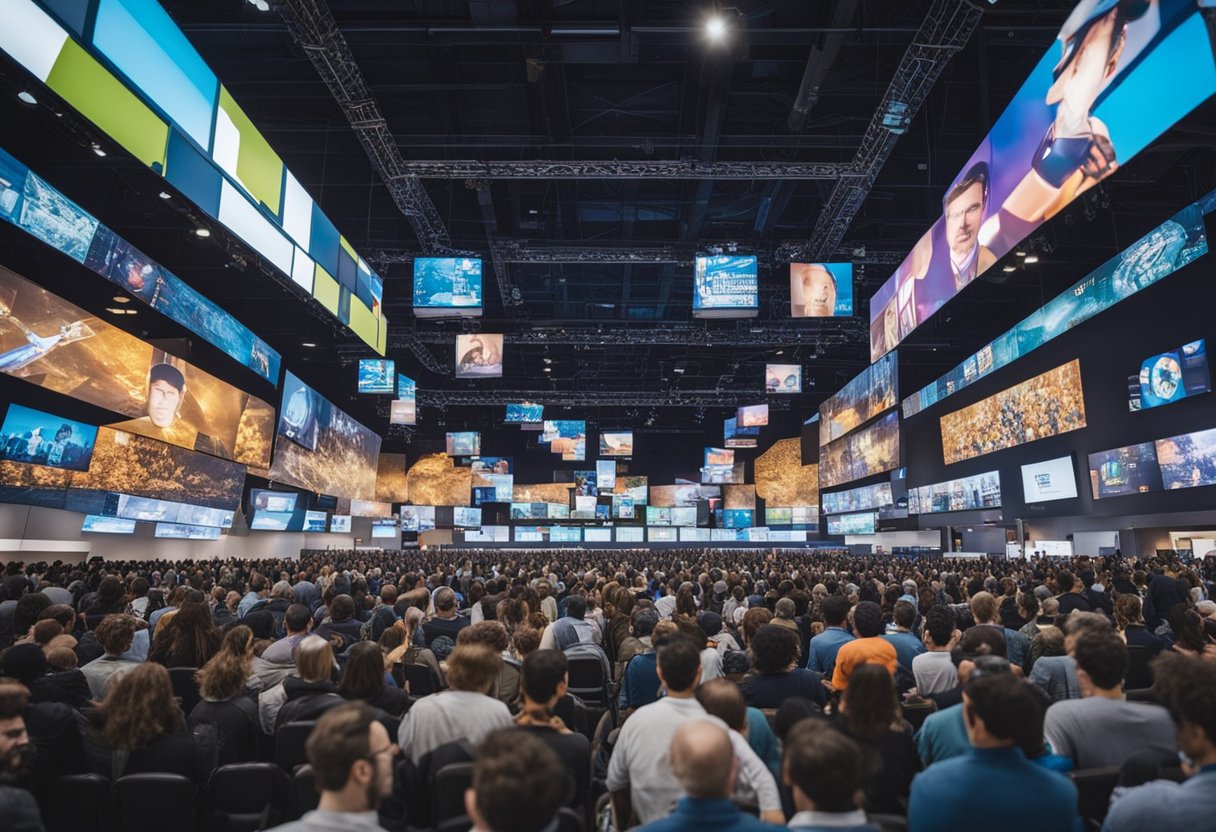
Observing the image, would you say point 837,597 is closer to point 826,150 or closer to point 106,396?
point 826,150

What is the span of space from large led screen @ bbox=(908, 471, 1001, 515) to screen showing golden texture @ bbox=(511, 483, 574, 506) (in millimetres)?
21578

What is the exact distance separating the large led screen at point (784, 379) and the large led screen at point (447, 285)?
402 inches

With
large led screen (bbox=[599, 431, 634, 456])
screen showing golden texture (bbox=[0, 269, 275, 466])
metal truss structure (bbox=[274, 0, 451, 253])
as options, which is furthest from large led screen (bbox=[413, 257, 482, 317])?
large led screen (bbox=[599, 431, 634, 456])

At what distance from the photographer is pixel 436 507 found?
135 feet

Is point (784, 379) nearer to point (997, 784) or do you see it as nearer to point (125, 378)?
point (125, 378)

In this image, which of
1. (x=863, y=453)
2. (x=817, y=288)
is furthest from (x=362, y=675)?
(x=863, y=453)

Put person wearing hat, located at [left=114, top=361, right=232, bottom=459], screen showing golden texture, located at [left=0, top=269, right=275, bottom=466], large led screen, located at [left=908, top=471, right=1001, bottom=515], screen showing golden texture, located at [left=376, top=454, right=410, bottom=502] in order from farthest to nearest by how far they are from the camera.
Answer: screen showing golden texture, located at [left=376, top=454, right=410, bottom=502] → large led screen, located at [left=908, top=471, right=1001, bottom=515] → person wearing hat, located at [left=114, top=361, right=232, bottom=459] → screen showing golden texture, located at [left=0, top=269, right=275, bottom=466]

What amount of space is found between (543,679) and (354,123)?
1094 centimetres

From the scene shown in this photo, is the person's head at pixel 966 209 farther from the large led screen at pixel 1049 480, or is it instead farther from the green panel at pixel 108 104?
the green panel at pixel 108 104

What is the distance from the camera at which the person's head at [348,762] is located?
6.33 feet

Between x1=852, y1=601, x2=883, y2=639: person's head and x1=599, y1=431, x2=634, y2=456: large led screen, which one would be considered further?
x1=599, y1=431, x2=634, y2=456: large led screen

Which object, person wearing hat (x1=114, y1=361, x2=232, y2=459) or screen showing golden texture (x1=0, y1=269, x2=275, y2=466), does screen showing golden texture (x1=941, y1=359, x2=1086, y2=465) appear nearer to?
screen showing golden texture (x1=0, y1=269, x2=275, y2=466)

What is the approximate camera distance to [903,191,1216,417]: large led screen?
12.4m

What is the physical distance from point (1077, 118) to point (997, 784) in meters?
7.89
